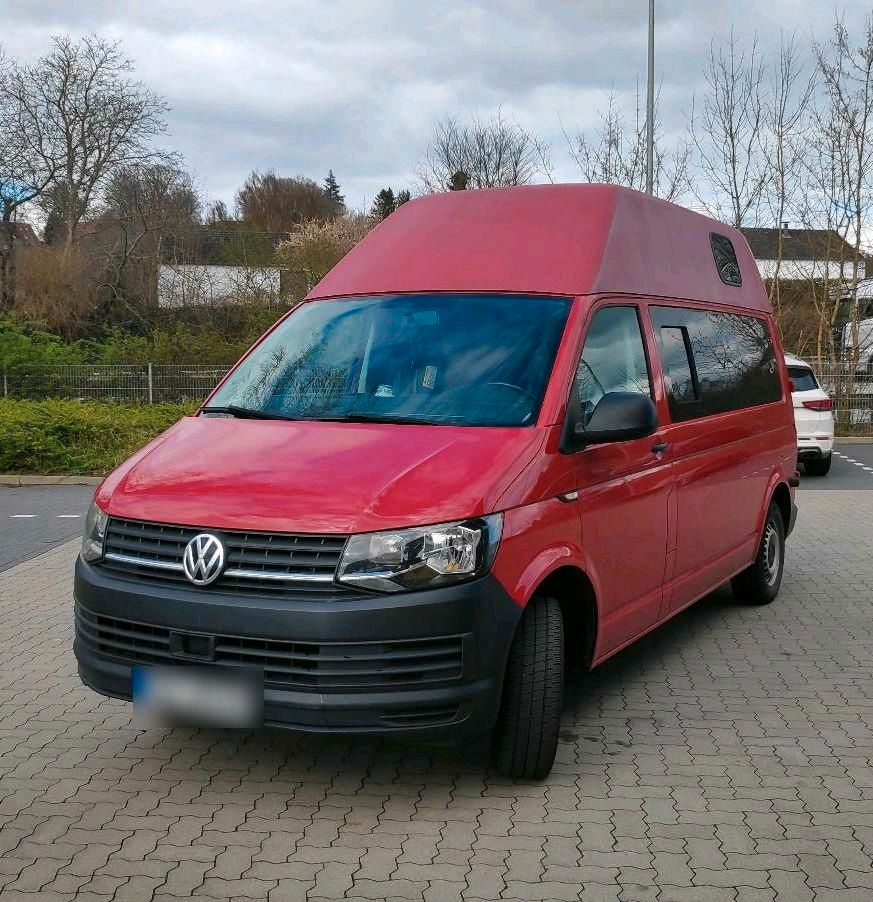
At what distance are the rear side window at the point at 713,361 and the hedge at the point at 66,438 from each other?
1049 centimetres

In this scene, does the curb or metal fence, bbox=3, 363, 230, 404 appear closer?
the curb

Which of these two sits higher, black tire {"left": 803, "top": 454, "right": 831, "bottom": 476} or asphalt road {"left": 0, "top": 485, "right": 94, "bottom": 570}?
black tire {"left": 803, "top": 454, "right": 831, "bottom": 476}

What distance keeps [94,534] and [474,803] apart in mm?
1804

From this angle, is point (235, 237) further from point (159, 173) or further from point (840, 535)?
point (840, 535)

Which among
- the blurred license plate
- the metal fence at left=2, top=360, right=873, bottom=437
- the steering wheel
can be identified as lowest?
the blurred license plate

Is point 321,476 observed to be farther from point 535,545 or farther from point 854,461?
point 854,461

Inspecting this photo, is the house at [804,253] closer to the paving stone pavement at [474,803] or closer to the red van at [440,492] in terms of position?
the red van at [440,492]

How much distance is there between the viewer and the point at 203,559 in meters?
3.88

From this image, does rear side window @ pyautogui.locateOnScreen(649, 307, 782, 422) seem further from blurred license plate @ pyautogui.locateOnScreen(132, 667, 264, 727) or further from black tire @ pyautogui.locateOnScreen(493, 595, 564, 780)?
blurred license plate @ pyautogui.locateOnScreen(132, 667, 264, 727)

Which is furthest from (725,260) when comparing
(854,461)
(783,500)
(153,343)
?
(153,343)

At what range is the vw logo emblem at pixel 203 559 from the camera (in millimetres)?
3865

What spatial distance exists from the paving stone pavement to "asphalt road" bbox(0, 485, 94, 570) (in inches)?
160

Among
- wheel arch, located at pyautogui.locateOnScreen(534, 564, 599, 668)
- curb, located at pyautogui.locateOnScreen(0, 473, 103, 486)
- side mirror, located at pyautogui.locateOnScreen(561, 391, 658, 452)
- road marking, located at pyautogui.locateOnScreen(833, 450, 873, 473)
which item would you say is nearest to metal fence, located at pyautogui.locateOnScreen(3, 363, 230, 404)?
curb, located at pyautogui.locateOnScreen(0, 473, 103, 486)

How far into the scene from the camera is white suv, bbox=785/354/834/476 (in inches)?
582
